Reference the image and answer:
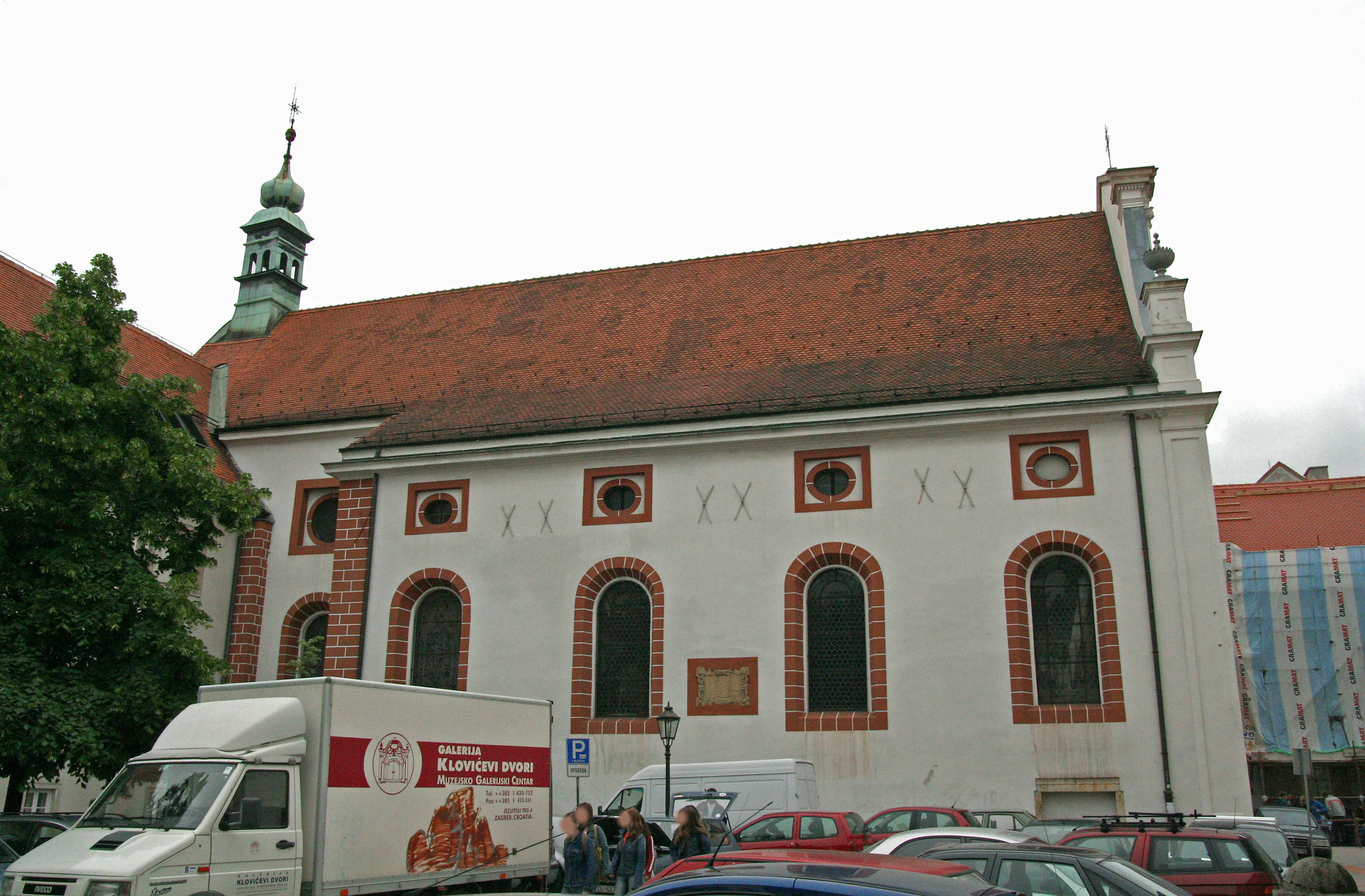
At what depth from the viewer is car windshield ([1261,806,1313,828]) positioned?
79.4ft

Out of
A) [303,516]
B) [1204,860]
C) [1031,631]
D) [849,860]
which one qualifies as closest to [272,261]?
[303,516]

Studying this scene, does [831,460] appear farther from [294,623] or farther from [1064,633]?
[294,623]

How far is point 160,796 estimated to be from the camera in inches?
409

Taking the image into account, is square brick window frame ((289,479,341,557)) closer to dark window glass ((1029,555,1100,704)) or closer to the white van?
the white van

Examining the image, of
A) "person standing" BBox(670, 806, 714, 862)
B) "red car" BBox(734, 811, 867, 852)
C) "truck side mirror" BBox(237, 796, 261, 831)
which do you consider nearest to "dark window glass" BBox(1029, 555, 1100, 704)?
"red car" BBox(734, 811, 867, 852)

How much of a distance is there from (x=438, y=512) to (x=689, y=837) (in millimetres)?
13780

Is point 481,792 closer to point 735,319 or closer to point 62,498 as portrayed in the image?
point 62,498

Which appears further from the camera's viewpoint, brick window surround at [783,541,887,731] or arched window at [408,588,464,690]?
arched window at [408,588,464,690]

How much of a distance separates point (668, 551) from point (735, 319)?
6.23 meters

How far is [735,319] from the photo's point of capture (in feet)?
81.9

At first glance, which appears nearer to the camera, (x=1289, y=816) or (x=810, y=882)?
(x=810, y=882)

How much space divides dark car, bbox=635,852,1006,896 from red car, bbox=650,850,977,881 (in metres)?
0.03

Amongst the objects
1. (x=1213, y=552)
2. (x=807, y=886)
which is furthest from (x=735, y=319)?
(x=807, y=886)

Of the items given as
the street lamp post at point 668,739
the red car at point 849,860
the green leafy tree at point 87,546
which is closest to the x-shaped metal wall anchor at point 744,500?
the street lamp post at point 668,739
